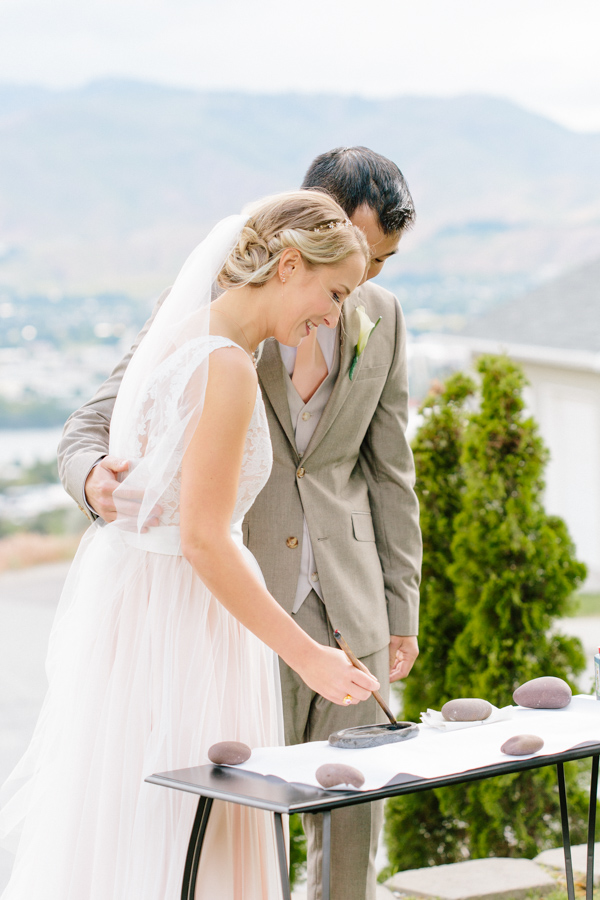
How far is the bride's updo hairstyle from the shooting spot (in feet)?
4.98

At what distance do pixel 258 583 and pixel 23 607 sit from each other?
11.5 metres

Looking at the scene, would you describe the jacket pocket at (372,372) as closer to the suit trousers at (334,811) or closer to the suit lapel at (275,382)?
the suit lapel at (275,382)

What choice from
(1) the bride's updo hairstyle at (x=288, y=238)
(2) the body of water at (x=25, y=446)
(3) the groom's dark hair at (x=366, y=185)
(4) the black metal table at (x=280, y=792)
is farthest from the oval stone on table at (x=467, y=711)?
(2) the body of water at (x=25, y=446)

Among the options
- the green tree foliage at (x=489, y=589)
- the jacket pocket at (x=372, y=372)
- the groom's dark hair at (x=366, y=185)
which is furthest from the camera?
the green tree foliage at (x=489, y=589)

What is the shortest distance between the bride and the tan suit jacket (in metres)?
0.25

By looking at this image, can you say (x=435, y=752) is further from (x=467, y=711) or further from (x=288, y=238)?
(x=288, y=238)

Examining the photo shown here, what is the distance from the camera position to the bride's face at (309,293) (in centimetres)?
153

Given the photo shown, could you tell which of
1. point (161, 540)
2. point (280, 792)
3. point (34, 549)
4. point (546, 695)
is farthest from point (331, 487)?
point (34, 549)

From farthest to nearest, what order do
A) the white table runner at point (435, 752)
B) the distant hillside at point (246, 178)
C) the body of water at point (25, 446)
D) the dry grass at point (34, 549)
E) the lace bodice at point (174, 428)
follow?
the distant hillside at point (246, 178)
the body of water at point (25, 446)
the dry grass at point (34, 549)
the lace bodice at point (174, 428)
the white table runner at point (435, 752)

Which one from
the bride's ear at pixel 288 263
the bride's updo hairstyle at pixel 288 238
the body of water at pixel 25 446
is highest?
the body of water at pixel 25 446

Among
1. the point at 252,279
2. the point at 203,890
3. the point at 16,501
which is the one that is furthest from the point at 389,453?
the point at 16,501

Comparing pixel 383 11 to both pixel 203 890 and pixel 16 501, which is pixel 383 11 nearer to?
pixel 16 501

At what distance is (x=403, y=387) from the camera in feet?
6.75

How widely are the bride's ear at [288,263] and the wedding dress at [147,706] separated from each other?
0.16 m
